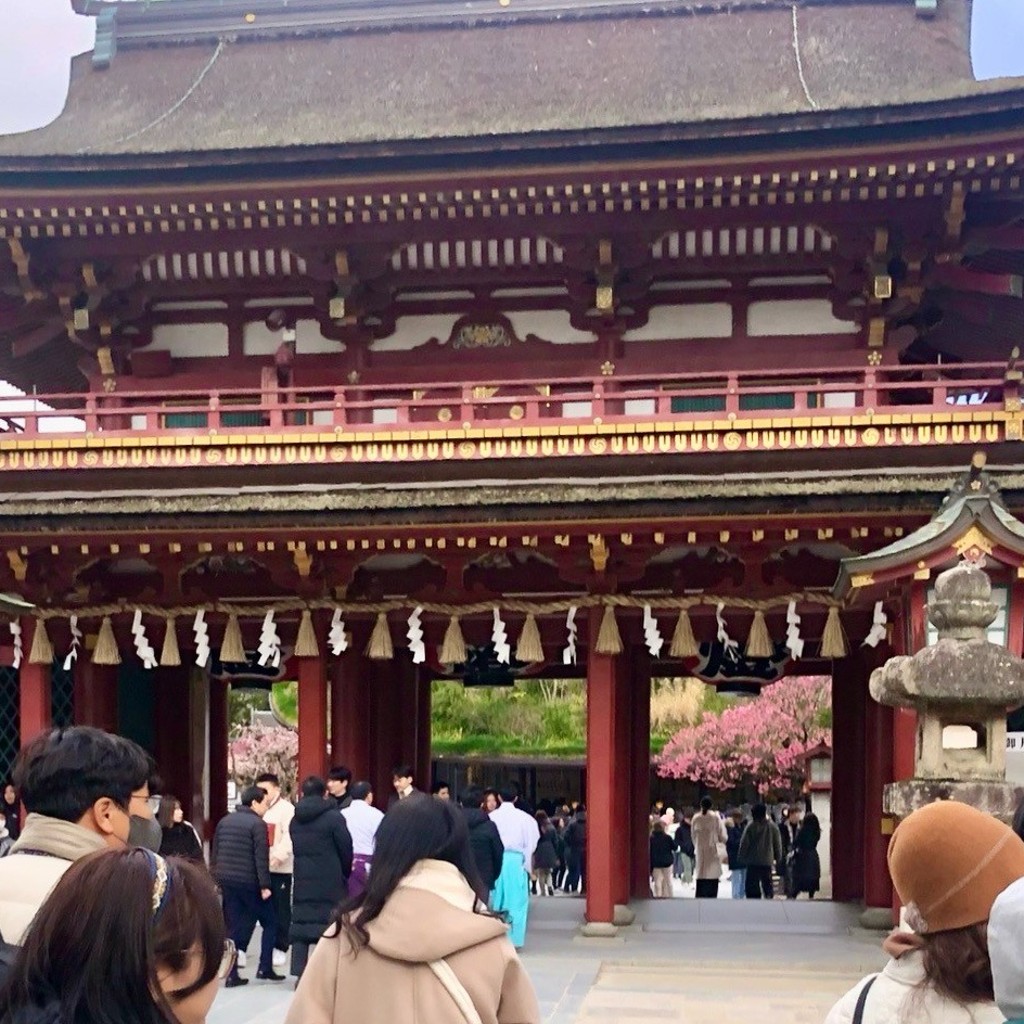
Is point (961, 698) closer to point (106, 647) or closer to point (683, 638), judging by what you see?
point (683, 638)

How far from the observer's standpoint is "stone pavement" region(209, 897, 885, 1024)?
9.57 metres

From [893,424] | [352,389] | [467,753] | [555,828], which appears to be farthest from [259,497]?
[467,753]

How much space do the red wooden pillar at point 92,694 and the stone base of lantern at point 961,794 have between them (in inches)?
353

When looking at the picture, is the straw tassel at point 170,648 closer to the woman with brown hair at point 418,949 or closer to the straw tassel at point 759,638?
the straw tassel at point 759,638

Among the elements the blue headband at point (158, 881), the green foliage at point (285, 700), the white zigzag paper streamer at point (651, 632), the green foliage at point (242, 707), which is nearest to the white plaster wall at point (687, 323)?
the white zigzag paper streamer at point (651, 632)

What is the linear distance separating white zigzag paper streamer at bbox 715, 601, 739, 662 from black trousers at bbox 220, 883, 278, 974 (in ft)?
17.2

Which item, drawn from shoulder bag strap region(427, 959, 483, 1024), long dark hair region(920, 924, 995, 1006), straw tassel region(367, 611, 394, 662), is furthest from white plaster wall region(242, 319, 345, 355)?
long dark hair region(920, 924, 995, 1006)

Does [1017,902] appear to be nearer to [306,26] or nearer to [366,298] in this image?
[366,298]

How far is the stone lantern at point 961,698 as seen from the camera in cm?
845

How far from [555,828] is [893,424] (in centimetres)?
1321

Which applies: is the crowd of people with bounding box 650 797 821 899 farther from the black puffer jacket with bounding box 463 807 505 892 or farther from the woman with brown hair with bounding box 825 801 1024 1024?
the woman with brown hair with bounding box 825 801 1024 1024

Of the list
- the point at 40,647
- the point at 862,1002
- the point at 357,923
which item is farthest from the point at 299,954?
the point at 862,1002

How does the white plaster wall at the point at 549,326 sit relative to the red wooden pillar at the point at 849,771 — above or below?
above

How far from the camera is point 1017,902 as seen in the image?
2.18 meters
